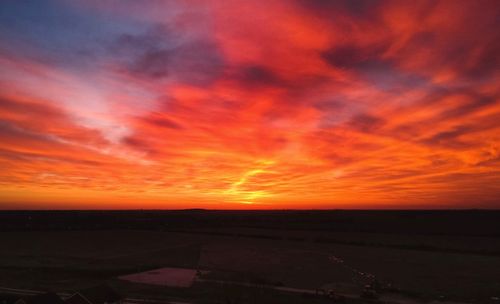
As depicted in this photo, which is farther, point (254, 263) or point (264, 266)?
point (254, 263)

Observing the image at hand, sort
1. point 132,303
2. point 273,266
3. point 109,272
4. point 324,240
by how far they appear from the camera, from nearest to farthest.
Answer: point 132,303 → point 109,272 → point 273,266 → point 324,240

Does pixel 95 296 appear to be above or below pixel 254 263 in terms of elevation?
above

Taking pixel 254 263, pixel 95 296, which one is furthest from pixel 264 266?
pixel 95 296

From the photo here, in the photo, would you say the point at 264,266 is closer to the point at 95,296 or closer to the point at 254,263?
the point at 254,263

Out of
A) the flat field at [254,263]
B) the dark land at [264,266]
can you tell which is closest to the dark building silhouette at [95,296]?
the dark land at [264,266]

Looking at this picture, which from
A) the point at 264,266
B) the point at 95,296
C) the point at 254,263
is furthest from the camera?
the point at 254,263

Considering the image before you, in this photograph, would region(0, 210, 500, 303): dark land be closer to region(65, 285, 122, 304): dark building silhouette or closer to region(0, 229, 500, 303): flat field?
region(0, 229, 500, 303): flat field

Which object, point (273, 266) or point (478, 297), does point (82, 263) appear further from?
point (478, 297)

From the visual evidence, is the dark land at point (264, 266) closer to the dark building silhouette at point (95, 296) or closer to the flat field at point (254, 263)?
the flat field at point (254, 263)

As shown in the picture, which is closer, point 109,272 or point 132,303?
point 132,303

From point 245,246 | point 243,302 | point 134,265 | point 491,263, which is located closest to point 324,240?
point 245,246

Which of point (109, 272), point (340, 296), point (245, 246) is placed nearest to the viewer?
point (340, 296)
